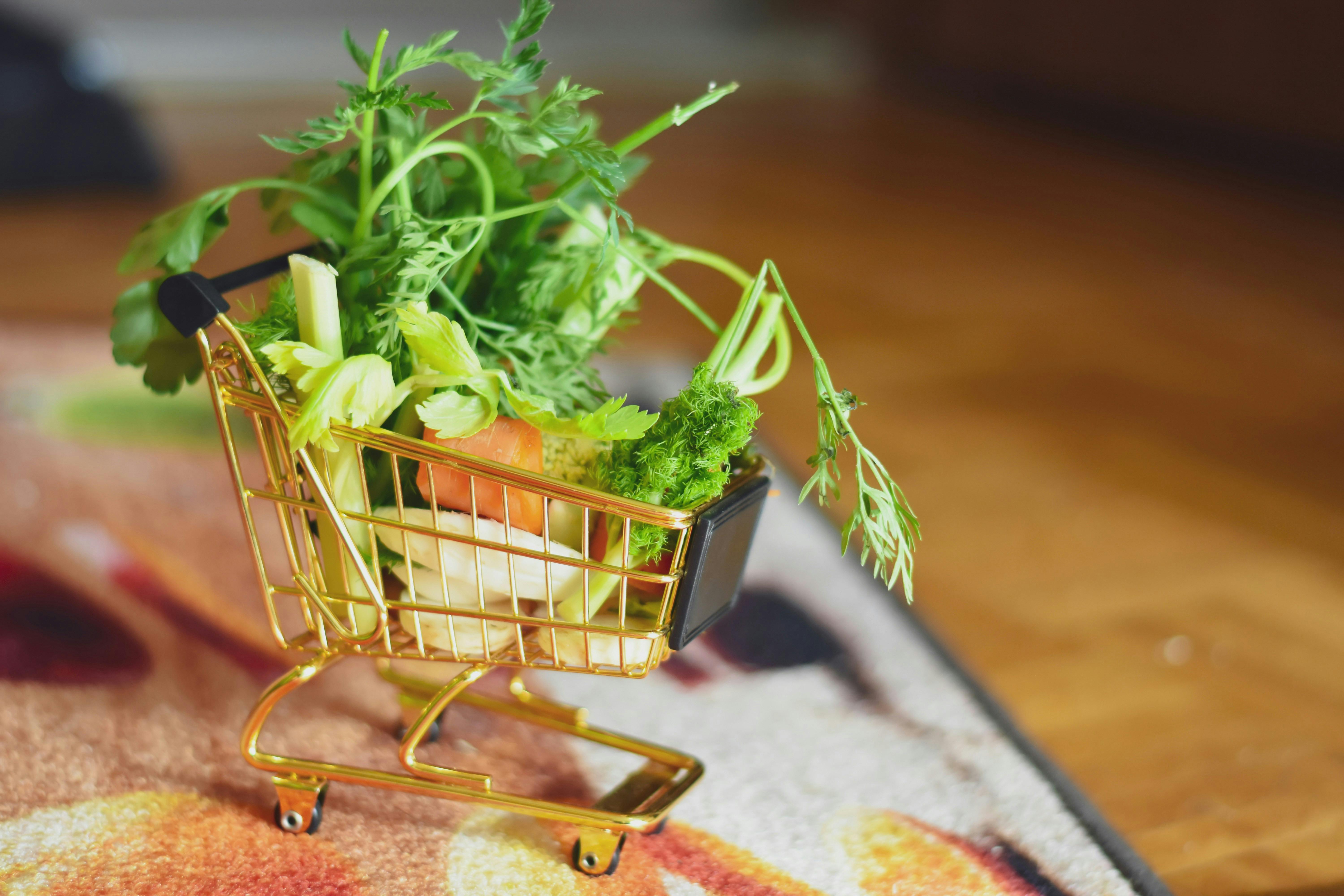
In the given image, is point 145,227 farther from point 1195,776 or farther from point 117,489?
point 1195,776

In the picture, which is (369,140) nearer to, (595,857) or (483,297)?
(483,297)

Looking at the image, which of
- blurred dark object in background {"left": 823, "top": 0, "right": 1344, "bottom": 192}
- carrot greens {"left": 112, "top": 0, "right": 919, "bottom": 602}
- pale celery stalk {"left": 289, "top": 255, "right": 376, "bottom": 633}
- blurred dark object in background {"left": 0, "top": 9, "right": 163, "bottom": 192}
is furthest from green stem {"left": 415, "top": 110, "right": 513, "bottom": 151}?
blurred dark object in background {"left": 823, "top": 0, "right": 1344, "bottom": 192}

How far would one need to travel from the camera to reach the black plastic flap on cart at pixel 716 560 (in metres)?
0.66

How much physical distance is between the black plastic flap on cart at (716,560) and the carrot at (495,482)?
0.11m

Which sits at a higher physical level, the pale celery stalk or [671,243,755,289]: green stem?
[671,243,755,289]: green stem

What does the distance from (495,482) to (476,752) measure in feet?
1.20

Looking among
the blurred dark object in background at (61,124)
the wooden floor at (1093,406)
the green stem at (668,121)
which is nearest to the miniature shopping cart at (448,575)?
the green stem at (668,121)

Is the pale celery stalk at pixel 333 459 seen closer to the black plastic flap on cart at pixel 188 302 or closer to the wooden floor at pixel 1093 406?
the black plastic flap on cart at pixel 188 302

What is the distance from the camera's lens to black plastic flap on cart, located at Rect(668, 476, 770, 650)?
0.66m

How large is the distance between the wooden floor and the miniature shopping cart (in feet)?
1.75

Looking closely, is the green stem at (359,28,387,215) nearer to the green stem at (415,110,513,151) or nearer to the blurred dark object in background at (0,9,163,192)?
the green stem at (415,110,513,151)

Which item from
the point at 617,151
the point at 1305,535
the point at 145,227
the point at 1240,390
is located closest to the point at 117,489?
the point at 145,227

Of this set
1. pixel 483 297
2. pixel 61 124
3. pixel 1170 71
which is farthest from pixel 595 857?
pixel 1170 71

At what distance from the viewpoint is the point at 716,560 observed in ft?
2.24
